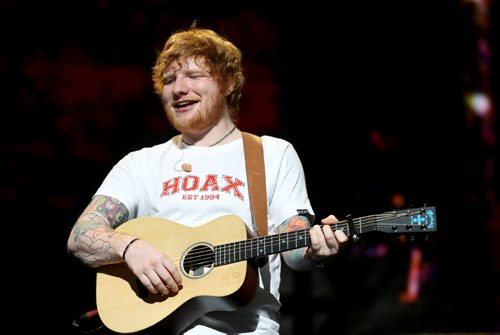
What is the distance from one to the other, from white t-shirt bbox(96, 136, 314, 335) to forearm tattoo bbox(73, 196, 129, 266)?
5 cm

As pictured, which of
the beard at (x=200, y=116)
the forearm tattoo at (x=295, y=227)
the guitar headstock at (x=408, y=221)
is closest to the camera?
the guitar headstock at (x=408, y=221)

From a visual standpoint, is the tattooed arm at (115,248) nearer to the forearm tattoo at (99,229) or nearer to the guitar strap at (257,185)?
the forearm tattoo at (99,229)

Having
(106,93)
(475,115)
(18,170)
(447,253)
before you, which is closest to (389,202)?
(447,253)

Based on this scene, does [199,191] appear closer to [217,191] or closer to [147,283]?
[217,191]

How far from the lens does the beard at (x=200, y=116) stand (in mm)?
2879

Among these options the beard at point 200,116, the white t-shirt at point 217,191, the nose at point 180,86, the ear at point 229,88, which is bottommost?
the white t-shirt at point 217,191

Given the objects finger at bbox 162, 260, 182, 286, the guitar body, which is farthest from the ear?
finger at bbox 162, 260, 182, 286

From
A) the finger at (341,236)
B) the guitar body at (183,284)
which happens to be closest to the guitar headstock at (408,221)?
the finger at (341,236)

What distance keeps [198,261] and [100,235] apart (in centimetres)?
43

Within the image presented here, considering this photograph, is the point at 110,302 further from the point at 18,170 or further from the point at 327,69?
the point at 327,69

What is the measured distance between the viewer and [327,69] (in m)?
5.23

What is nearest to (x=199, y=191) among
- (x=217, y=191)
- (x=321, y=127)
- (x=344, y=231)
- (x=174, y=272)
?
(x=217, y=191)

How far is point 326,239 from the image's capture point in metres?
2.34

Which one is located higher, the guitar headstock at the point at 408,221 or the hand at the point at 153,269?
the guitar headstock at the point at 408,221
